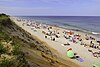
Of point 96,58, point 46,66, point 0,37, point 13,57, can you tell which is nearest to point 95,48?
point 96,58

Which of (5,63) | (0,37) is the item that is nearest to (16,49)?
(5,63)

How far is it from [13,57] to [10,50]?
0.92m

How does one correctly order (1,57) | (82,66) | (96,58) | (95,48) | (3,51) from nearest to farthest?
(1,57)
(3,51)
(82,66)
(96,58)
(95,48)

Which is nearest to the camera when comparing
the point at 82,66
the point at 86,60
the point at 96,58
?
the point at 82,66

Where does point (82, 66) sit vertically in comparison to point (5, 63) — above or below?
below

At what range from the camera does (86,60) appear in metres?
25.0

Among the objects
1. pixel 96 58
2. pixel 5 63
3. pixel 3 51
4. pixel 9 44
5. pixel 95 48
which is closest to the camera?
pixel 5 63

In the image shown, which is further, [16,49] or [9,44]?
[9,44]

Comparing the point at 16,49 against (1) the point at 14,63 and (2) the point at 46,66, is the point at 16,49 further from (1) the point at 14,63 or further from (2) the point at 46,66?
(2) the point at 46,66

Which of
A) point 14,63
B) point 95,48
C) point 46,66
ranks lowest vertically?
point 95,48

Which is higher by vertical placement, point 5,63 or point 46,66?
point 5,63

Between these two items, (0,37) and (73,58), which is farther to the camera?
(73,58)

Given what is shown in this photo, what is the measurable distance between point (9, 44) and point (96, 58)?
1937 cm

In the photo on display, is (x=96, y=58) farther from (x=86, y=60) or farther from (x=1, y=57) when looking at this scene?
(x=1, y=57)
